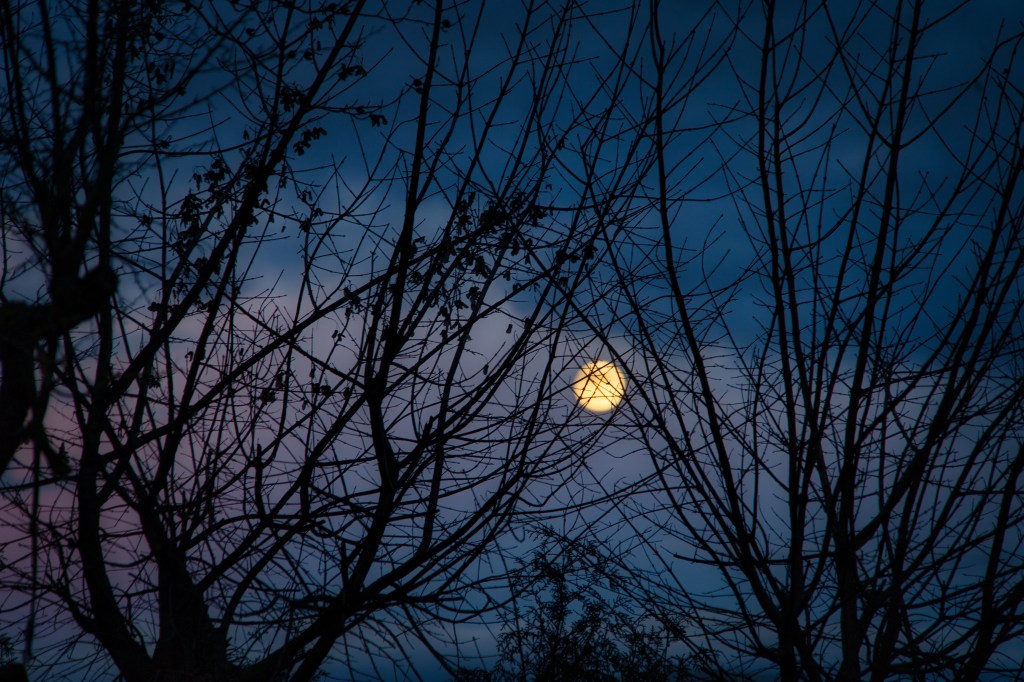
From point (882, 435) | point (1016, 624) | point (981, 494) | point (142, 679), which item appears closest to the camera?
point (1016, 624)

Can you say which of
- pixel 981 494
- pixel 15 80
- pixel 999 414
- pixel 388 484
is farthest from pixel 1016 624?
pixel 15 80

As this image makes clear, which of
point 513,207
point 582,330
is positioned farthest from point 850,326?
point 513,207

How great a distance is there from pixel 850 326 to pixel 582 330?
4.12ft

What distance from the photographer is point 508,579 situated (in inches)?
149

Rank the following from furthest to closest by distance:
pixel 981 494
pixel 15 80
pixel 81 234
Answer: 1. pixel 981 494
2. pixel 15 80
3. pixel 81 234

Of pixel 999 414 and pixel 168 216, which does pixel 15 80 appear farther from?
pixel 999 414

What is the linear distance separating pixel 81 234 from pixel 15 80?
115cm

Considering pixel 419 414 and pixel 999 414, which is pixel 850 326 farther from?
pixel 419 414

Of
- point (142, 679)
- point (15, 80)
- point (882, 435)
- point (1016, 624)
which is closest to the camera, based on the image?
point (15, 80)

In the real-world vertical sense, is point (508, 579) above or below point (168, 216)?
below

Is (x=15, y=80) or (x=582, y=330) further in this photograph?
(x=582, y=330)

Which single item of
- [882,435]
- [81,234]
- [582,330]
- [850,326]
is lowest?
[81,234]

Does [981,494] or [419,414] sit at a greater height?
[419,414]

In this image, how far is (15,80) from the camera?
2729 mm
